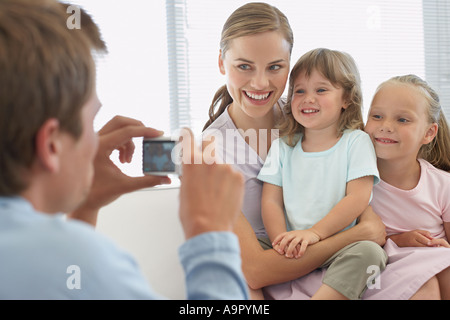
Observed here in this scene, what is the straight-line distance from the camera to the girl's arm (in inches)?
55.3

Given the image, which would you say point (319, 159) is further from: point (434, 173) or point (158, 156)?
point (158, 156)

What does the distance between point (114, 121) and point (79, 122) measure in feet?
1.56

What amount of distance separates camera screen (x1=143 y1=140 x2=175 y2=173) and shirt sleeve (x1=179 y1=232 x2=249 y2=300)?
0.33m

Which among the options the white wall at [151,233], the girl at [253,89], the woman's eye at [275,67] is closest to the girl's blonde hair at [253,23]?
the girl at [253,89]

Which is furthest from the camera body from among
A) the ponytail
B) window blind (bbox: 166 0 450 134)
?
window blind (bbox: 166 0 450 134)

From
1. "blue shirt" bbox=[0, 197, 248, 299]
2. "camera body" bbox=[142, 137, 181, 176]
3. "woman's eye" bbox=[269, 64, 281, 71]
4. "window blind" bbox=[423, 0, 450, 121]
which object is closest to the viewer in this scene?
"blue shirt" bbox=[0, 197, 248, 299]

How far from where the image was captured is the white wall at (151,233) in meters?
1.58

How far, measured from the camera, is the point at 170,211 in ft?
5.51

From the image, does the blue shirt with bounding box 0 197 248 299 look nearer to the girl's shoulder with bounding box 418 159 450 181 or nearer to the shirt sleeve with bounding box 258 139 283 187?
the shirt sleeve with bounding box 258 139 283 187

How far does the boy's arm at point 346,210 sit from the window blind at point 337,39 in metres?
1.46

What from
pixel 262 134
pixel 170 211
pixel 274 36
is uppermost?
pixel 274 36

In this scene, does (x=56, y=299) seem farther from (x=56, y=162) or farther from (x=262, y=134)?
(x=262, y=134)

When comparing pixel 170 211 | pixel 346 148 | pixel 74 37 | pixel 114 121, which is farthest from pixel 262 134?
pixel 74 37

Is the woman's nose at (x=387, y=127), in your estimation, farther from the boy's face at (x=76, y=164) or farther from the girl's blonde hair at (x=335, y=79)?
the boy's face at (x=76, y=164)
